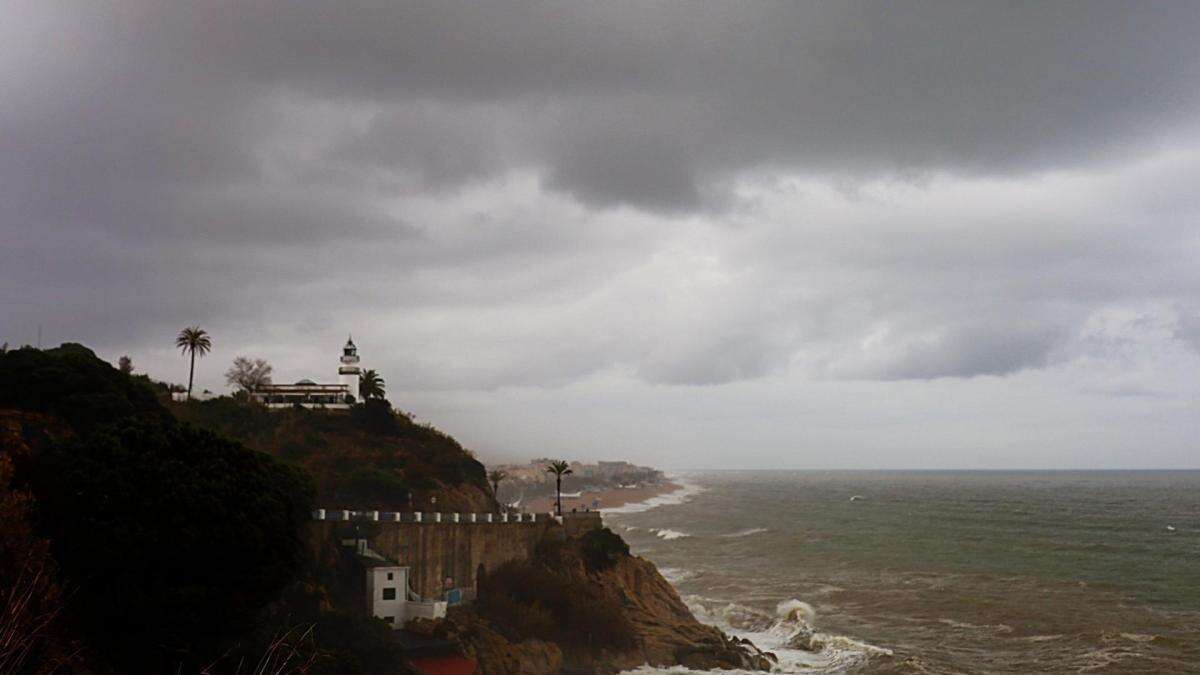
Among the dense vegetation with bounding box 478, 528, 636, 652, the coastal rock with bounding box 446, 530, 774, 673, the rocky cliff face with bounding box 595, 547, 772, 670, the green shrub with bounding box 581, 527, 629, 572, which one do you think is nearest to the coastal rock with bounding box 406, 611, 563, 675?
the coastal rock with bounding box 446, 530, 774, 673

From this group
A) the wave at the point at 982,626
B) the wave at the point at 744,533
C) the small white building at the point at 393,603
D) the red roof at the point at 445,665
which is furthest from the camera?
the wave at the point at 744,533

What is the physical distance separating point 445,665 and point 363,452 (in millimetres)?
22449

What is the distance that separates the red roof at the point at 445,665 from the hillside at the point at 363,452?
13.9 meters

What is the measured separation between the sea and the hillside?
17665 mm

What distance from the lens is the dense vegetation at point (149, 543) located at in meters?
25.6

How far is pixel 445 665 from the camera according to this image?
38.9 m

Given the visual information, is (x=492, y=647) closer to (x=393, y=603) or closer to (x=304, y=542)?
(x=393, y=603)

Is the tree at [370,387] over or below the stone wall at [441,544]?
over

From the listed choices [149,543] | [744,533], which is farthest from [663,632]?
[744,533]

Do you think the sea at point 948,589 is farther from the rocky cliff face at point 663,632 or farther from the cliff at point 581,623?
the cliff at point 581,623

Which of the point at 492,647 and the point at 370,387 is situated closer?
the point at 492,647

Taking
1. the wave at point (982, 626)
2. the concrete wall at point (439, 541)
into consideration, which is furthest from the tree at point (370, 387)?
the wave at point (982, 626)

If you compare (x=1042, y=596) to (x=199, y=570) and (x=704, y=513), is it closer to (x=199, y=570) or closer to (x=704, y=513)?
(x=199, y=570)

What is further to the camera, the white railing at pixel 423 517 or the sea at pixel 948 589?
the sea at pixel 948 589
